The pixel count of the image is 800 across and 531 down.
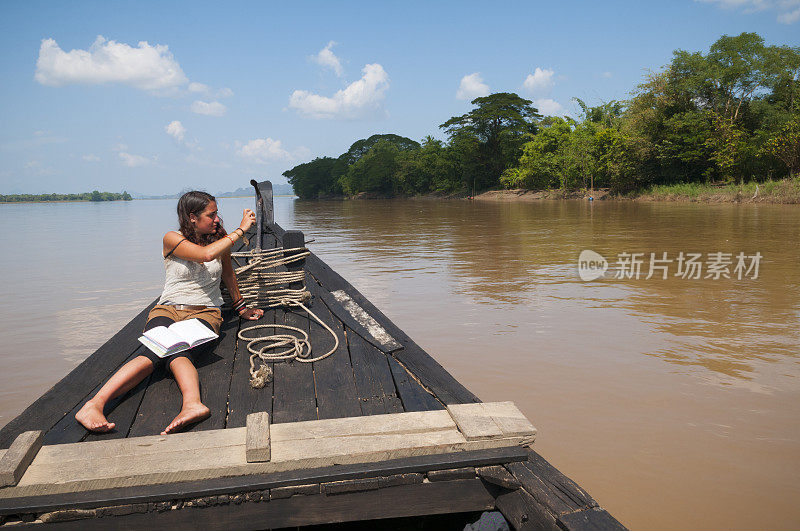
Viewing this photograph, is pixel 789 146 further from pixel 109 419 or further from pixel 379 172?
pixel 379 172

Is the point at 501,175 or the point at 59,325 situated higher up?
the point at 501,175

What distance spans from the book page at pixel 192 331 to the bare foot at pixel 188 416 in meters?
0.53

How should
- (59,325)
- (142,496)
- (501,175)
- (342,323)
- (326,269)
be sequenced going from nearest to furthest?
(142,496)
(342,323)
(326,269)
(59,325)
(501,175)

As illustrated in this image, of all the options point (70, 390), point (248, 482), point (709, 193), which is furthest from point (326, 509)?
point (709, 193)

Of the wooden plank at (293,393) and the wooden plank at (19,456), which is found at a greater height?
the wooden plank at (19,456)

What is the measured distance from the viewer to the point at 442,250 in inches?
460

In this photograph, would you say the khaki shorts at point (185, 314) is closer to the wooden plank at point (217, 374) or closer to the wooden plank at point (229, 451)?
the wooden plank at point (217, 374)

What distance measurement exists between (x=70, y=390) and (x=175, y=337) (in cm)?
52

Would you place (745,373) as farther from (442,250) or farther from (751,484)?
(442,250)

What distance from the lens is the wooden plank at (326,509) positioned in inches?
69.6

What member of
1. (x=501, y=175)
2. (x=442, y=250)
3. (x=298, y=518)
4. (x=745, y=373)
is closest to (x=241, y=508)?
(x=298, y=518)

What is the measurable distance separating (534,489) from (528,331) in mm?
3706

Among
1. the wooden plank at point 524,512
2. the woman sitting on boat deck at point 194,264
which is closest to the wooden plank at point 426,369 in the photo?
the wooden plank at point 524,512

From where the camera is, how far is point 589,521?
5.01 ft
